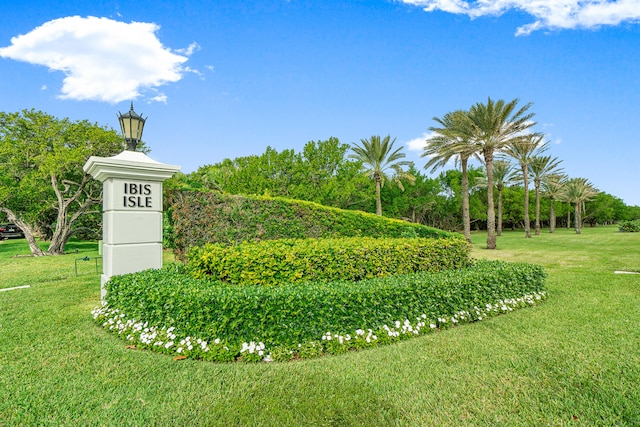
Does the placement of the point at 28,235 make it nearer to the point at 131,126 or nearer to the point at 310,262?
the point at 131,126

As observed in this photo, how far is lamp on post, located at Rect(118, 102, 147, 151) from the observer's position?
593 cm

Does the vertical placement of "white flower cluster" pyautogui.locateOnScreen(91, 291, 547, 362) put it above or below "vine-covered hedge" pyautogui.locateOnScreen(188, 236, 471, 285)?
below

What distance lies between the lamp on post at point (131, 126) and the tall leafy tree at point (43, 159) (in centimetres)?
1192

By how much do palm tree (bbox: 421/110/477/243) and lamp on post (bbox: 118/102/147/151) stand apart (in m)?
19.6

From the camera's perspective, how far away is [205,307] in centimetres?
377

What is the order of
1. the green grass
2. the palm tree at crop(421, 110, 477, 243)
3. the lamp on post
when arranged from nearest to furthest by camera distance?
the green grass < the lamp on post < the palm tree at crop(421, 110, 477, 243)

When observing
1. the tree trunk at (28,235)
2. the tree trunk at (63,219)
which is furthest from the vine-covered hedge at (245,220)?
the tree trunk at (28,235)

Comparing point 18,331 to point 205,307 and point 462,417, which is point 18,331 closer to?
point 205,307

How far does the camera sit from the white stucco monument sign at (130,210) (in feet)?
17.6

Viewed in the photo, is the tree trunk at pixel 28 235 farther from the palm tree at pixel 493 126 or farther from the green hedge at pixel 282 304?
the palm tree at pixel 493 126

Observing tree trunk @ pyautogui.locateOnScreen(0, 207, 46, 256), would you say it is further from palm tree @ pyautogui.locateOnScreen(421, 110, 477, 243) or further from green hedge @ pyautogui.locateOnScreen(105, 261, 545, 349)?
palm tree @ pyautogui.locateOnScreen(421, 110, 477, 243)

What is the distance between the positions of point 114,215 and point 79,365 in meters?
2.55

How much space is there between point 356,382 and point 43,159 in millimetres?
18701

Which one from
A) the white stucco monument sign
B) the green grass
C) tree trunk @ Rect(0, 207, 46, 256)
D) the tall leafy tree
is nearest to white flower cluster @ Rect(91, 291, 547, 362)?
the green grass
